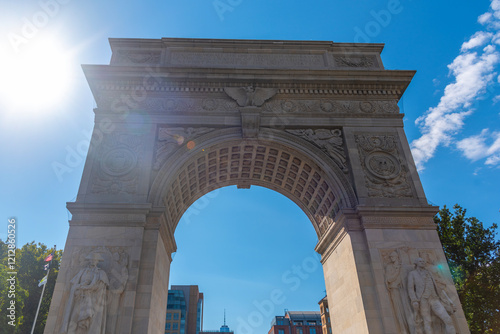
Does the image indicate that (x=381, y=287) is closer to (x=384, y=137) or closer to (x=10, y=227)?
(x=384, y=137)

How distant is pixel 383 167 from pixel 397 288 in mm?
5618

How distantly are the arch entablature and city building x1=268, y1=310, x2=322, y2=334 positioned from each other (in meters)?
83.5

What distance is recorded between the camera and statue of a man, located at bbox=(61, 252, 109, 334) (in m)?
11.4

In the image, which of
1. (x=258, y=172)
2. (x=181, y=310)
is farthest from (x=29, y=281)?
(x=181, y=310)

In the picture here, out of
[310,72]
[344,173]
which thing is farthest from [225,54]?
[344,173]

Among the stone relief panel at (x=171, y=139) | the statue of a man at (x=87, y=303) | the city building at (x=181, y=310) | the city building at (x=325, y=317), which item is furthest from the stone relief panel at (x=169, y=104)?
the city building at (x=181, y=310)

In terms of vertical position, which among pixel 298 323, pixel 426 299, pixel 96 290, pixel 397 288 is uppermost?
pixel 298 323

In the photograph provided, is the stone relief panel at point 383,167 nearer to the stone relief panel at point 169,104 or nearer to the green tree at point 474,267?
the stone relief panel at point 169,104

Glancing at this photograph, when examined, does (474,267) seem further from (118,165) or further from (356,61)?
(118,165)

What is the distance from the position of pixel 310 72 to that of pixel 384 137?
506 cm

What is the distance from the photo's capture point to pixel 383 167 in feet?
52.2

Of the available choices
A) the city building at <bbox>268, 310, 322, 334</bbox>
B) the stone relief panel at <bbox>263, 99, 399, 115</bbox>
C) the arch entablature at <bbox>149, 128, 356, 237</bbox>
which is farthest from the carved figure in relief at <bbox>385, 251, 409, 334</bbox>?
the city building at <bbox>268, 310, 322, 334</bbox>

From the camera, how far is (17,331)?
2839 cm

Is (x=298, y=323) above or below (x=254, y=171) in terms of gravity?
above
